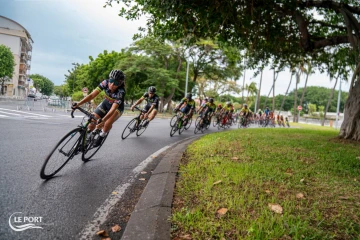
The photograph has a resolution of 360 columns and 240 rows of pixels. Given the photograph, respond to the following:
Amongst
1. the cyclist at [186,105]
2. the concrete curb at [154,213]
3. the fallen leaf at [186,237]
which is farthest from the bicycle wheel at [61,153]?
the cyclist at [186,105]

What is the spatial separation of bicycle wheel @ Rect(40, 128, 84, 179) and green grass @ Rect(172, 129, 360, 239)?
6.60 ft

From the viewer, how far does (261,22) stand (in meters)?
9.19

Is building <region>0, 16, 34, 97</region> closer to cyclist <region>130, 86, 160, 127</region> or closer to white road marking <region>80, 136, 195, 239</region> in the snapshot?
cyclist <region>130, 86, 160, 127</region>

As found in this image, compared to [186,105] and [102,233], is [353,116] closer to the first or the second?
[186,105]

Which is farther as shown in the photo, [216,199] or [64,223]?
[216,199]

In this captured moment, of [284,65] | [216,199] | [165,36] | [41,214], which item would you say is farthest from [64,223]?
[284,65]

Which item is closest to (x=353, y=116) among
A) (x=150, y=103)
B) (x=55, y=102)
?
(x=150, y=103)

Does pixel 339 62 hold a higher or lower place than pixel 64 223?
higher

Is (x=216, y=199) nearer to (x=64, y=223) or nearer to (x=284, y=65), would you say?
(x=64, y=223)

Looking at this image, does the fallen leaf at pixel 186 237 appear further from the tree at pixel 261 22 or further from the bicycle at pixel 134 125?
the bicycle at pixel 134 125

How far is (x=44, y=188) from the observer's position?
3.44 metres

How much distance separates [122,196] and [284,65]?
538 inches

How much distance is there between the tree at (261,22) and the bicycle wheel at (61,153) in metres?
4.36

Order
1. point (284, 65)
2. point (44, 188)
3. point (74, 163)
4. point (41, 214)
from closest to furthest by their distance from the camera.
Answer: point (41, 214) < point (44, 188) < point (74, 163) < point (284, 65)
